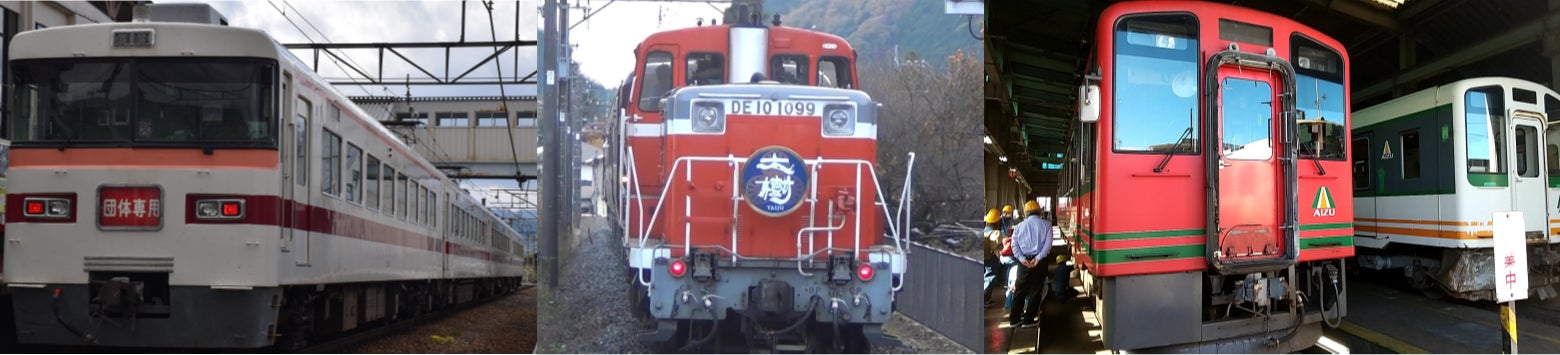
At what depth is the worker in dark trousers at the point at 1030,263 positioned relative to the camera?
7324 millimetres

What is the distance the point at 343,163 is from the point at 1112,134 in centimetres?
518

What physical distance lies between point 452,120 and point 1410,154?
357 inches

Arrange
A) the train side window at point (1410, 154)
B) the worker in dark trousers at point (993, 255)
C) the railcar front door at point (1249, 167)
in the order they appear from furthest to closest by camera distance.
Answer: the train side window at point (1410, 154)
the worker in dark trousers at point (993, 255)
the railcar front door at point (1249, 167)

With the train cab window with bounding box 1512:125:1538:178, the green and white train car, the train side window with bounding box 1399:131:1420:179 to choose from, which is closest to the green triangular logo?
the green and white train car

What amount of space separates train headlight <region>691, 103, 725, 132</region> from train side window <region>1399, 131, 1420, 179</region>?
25.0ft

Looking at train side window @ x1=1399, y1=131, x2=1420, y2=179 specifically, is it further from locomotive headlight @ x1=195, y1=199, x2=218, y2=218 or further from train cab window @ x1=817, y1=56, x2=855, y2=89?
locomotive headlight @ x1=195, y1=199, x2=218, y2=218

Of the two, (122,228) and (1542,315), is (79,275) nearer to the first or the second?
(122,228)

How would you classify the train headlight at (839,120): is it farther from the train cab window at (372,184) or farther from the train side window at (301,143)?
the train cab window at (372,184)

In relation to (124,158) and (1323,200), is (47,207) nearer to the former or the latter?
(124,158)

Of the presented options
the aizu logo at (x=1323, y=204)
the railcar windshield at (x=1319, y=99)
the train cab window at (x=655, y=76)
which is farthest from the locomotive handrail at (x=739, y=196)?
the aizu logo at (x=1323, y=204)

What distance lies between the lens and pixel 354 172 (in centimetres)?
682

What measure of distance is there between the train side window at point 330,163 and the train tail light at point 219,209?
0.81 m

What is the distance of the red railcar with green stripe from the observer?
18.1 ft

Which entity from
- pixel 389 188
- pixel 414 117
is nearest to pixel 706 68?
pixel 389 188
